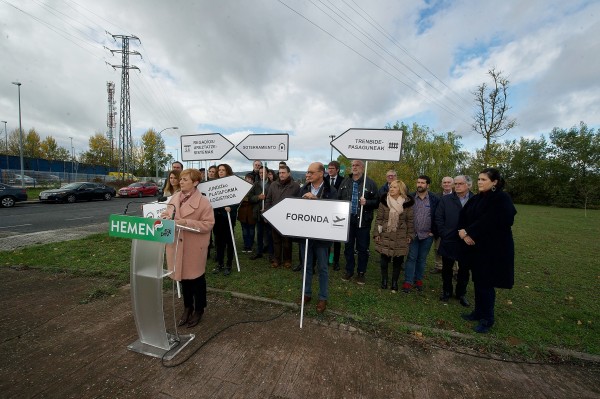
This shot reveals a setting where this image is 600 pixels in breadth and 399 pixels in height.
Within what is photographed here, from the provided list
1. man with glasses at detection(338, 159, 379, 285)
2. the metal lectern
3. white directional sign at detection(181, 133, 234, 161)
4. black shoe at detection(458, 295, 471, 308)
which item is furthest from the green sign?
black shoe at detection(458, 295, 471, 308)

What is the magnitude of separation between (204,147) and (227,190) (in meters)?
1.45

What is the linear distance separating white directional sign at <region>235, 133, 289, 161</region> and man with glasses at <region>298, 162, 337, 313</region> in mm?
1534

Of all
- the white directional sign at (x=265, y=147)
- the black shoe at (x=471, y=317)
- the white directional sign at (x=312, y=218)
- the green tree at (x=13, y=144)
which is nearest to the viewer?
the white directional sign at (x=312, y=218)

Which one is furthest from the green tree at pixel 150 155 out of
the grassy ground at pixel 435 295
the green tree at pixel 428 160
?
the grassy ground at pixel 435 295

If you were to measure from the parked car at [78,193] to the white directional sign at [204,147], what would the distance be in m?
17.8

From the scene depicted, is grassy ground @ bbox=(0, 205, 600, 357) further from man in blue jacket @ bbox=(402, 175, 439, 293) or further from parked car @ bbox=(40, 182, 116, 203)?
parked car @ bbox=(40, 182, 116, 203)

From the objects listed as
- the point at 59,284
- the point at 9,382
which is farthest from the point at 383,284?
the point at 59,284

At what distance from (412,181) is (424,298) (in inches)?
850

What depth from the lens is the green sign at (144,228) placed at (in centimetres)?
258

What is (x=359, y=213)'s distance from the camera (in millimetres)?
5156

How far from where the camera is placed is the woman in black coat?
3.28m

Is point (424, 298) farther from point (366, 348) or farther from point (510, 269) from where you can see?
point (366, 348)

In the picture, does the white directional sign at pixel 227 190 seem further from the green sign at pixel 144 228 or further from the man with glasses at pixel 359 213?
the green sign at pixel 144 228

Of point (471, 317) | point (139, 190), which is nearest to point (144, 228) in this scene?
point (471, 317)
